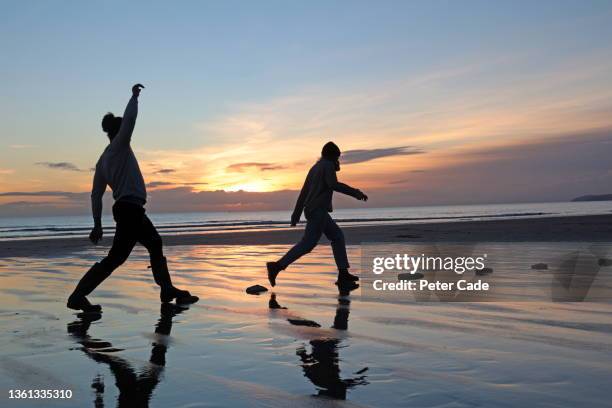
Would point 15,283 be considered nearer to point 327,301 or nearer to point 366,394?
point 327,301

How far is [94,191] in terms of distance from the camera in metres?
6.52

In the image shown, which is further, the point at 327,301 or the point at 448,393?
the point at 327,301

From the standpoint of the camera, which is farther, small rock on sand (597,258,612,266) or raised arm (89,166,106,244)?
small rock on sand (597,258,612,266)

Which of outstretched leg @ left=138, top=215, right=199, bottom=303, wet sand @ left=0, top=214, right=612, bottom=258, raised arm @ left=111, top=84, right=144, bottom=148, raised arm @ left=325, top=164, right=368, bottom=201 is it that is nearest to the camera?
raised arm @ left=111, top=84, right=144, bottom=148

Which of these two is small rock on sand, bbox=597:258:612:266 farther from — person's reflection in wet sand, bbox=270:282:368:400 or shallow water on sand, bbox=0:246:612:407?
person's reflection in wet sand, bbox=270:282:368:400

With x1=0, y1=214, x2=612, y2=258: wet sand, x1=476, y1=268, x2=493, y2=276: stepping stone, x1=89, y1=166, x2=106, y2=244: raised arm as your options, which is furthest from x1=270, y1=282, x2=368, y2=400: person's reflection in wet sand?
x1=0, y1=214, x2=612, y2=258: wet sand

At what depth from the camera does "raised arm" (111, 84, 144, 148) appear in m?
6.04

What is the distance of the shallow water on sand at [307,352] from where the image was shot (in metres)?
3.01

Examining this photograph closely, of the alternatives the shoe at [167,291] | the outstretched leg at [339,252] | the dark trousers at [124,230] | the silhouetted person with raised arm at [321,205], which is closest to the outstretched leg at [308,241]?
the silhouetted person with raised arm at [321,205]

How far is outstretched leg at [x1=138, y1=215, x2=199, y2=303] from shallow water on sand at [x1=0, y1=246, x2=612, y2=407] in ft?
0.64

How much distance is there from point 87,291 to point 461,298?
160 inches

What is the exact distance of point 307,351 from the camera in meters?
4.04

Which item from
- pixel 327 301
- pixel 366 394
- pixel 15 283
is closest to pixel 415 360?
pixel 366 394

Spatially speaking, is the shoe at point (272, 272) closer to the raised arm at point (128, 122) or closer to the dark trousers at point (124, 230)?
the dark trousers at point (124, 230)
